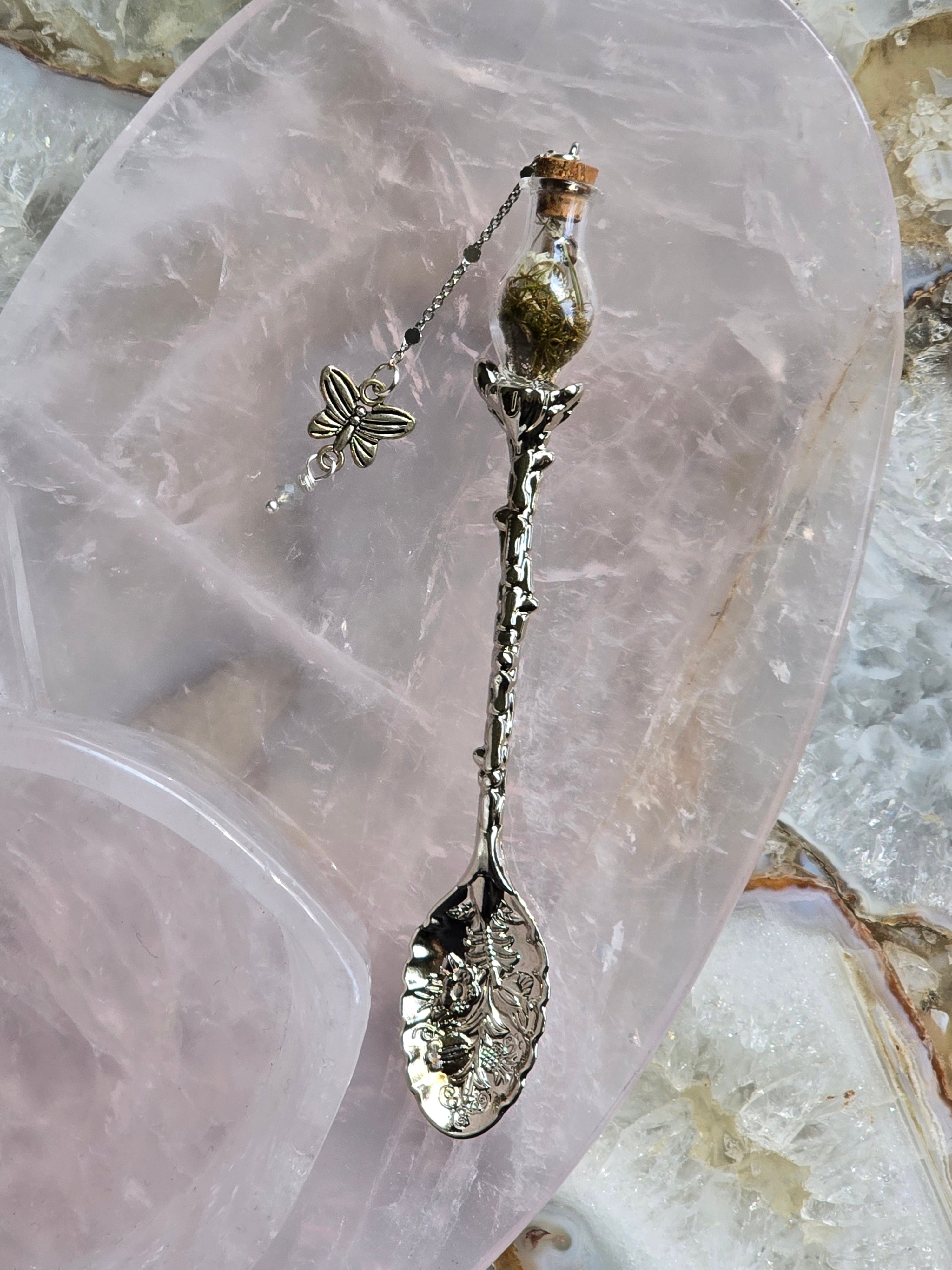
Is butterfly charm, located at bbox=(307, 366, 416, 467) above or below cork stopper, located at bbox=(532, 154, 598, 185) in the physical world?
below

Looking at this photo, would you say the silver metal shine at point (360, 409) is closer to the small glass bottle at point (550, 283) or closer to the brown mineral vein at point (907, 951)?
the small glass bottle at point (550, 283)

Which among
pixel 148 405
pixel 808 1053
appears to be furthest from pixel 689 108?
pixel 808 1053

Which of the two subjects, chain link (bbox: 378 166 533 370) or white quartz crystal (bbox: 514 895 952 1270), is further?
white quartz crystal (bbox: 514 895 952 1270)

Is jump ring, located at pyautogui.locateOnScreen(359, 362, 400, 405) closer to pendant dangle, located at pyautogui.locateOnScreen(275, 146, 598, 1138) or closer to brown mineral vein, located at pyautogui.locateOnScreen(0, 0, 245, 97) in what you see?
pendant dangle, located at pyautogui.locateOnScreen(275, 146, 598, 1138)

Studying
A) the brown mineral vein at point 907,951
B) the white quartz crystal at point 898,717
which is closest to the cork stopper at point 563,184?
the white quartz crystal at point 898,717

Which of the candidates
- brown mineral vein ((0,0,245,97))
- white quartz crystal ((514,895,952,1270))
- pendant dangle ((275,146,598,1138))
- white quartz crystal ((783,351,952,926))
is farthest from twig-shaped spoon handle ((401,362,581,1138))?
brown mineral vein ((0,0,245,97))
